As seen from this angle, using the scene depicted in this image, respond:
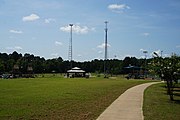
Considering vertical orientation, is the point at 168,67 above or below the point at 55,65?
below

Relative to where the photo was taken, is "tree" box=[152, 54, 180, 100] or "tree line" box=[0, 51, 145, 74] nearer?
"tree" box=[152, 54, 180, 100]

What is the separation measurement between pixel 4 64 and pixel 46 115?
127378 millimetres

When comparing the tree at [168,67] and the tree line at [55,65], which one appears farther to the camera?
the tree line at [55,65]

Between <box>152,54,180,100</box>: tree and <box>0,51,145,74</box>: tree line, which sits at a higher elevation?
<box>0,51,145,74</box>: tree line

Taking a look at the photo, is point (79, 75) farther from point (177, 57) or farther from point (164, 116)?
point (164, 116)

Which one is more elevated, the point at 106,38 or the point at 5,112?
the point at 106,38

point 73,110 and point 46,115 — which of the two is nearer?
point 46,115

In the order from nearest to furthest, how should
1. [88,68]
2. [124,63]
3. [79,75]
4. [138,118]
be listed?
[138,118] < [79,75] < [124,63] < [88,68]

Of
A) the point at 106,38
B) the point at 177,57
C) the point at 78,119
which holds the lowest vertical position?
the point at 78,119

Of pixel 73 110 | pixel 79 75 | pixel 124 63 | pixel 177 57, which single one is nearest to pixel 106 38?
pixel 79 75

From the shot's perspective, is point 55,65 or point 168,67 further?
point 55,65

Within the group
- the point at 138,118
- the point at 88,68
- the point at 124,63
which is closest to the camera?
the point at 138,118

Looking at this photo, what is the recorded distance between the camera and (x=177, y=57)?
87.9 ft

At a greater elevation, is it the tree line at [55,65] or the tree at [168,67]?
the tree line at [55,65]
